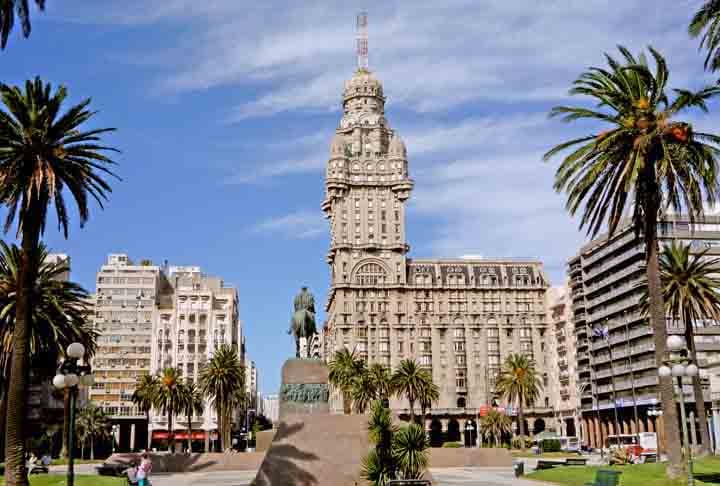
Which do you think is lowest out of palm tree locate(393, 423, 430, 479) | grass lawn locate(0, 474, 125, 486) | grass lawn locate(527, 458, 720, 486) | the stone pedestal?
grass lawn locate(527, 458, 720, 486)

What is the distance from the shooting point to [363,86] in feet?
546

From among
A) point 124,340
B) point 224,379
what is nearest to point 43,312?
point 224,379

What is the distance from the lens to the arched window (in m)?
148

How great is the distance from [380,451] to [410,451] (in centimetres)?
120

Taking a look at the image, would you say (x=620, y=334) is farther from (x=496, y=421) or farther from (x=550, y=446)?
(x=550, y=446)

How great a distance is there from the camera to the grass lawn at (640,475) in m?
37.6

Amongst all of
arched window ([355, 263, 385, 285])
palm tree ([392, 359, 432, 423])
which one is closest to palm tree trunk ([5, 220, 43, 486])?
palm tree ([392, 359, 432, 423])

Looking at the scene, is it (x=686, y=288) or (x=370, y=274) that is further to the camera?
(x=370, y=274)

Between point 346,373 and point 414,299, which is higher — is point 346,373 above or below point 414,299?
below

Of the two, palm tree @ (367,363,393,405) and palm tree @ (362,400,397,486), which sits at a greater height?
palm tree @ (367,363,393,405)

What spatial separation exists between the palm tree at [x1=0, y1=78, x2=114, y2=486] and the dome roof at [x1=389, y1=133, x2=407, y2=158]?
120 m

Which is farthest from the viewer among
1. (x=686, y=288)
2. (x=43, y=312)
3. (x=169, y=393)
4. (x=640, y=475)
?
(x=169, y=393)

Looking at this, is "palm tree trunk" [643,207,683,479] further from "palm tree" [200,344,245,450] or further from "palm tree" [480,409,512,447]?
"palm tree" [480,409,512,447]

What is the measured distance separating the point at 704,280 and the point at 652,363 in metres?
49.1
